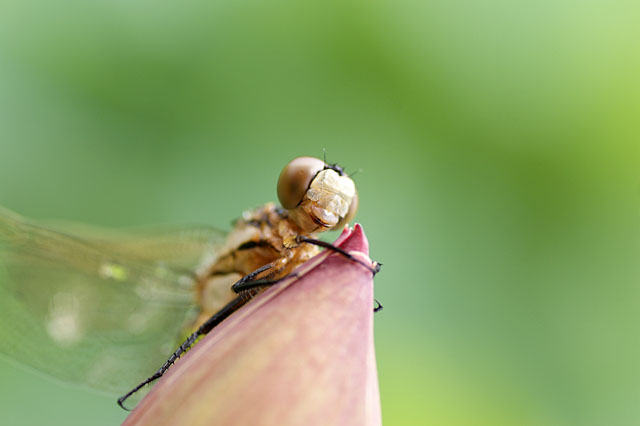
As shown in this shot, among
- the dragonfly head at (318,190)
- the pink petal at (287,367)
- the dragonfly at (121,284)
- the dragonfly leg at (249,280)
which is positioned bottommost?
the pink petal at (287,367)

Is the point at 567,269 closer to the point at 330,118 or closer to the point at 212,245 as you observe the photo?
the point at 330,118

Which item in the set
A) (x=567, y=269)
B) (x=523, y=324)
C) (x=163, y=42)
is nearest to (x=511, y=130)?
(x=567, y=269)

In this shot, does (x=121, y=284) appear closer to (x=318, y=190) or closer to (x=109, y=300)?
(x=109, y=300)

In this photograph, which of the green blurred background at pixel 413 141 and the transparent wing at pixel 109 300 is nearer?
the transparent wing at pixel 109 300

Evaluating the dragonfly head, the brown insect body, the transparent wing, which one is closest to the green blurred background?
the transparent wing

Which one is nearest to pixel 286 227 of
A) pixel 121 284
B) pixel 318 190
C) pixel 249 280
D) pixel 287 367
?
pixel 318 190

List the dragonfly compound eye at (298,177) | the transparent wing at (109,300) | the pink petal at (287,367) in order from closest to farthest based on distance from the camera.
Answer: the pink petal at (287,367), the dragonfly compound eye at (298,177), the transparent wing at (109,300)

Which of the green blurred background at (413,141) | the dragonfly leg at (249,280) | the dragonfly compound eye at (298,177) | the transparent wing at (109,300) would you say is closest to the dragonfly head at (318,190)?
the dragonfly compound eye at (298,177)

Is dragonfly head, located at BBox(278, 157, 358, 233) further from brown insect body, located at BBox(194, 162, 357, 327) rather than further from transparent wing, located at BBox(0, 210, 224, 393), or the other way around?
transparent wing, located at BBox(0, 210, 224, 393)

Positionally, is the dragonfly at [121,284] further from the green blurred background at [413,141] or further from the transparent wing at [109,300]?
the green blurred background at [413,141]
